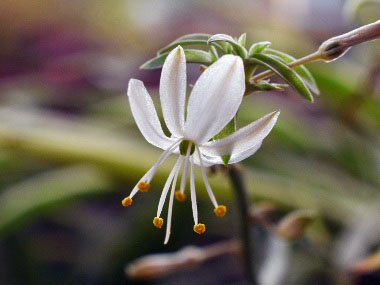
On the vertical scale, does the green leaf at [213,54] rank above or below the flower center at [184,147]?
above

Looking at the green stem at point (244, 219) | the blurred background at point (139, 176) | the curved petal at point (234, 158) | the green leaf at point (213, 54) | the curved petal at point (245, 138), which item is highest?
the green leaf at point (213, 54)

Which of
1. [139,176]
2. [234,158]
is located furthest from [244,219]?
[139,176]

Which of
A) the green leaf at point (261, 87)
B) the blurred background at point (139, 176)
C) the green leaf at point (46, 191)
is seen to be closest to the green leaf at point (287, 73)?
the green leaf at point (261, 87)

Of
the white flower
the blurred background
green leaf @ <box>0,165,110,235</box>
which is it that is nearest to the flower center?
the white flower

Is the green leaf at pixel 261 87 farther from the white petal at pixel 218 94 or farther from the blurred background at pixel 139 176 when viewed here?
the blurred background at pixel 139 176

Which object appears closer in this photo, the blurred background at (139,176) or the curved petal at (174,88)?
the curved petal at (174,88)

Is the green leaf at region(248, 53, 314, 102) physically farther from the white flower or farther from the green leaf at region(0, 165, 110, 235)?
the green leaf at region(0, 165, 110, 235)

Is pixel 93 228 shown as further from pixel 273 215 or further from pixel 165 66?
pixel 165 66
